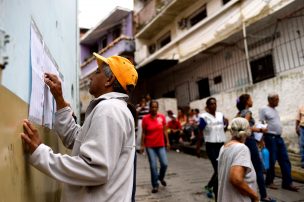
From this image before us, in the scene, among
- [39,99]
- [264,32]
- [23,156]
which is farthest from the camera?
[264,32]

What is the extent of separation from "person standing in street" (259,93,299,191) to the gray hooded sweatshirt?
4383 mm

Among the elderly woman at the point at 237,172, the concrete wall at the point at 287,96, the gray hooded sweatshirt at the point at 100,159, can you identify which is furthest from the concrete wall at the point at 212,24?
the gray hooded sweatshirt at the point at 100,159

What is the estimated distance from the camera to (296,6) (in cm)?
866

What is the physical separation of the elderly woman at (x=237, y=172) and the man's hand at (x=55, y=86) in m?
1.69

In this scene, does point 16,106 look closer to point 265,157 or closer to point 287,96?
point 265,157

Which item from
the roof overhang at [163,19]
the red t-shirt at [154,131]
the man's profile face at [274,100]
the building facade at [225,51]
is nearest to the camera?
the man's profile face at [274,100]

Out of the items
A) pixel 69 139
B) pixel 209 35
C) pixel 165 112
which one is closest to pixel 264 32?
pixel 209 35

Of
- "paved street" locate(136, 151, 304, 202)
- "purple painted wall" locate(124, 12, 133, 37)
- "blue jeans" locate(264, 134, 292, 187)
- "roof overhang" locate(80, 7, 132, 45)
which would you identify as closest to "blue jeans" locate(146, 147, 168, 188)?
"paved street" locate(136, 151, 304, 202)

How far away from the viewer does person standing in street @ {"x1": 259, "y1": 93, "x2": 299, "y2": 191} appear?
535cm

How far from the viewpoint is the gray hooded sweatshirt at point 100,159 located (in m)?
1.40

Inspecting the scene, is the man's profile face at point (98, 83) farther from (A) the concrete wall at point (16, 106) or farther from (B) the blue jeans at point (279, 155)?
(B) the blue jeans at point (279, 155)

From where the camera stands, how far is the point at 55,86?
1.91 meters

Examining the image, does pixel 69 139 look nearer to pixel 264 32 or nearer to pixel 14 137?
pixel 14 137

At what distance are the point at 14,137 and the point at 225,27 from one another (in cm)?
1082
